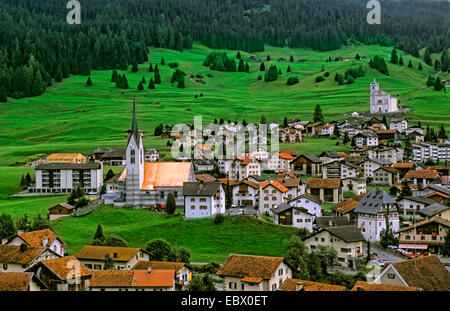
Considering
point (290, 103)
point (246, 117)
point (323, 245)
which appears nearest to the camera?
point (323, 245)

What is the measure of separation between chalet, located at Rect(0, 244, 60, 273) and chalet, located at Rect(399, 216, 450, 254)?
101 feet

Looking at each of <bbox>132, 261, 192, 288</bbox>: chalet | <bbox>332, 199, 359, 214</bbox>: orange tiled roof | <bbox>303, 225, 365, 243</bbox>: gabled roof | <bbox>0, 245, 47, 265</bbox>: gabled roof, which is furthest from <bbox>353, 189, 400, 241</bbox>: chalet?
<bbox>0, 245, 47, 265</bbox>: gabled roof

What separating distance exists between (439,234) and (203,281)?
87.4 ft

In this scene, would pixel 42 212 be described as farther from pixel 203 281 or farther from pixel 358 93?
pixel 358 93

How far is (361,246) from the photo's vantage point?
48.9m

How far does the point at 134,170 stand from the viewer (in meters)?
64.6

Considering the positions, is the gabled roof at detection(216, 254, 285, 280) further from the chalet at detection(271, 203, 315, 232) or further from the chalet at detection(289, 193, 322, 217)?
the chalet at detection(289, 193, 322, 217)

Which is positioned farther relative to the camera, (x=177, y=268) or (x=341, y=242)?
(x=341, y=242)

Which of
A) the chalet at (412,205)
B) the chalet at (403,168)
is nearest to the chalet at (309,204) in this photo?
the chalet at (412,205)

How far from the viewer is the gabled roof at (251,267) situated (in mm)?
32562

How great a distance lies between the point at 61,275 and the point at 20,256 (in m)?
5.93

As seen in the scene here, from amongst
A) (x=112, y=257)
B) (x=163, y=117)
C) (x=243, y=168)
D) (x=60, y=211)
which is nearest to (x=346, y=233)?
(x=112, y=257)

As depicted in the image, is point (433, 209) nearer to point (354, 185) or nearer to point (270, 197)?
point (354, 185)

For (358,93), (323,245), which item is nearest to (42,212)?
(323,245)
